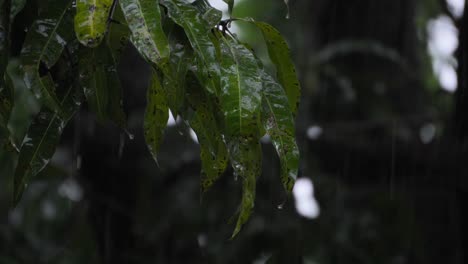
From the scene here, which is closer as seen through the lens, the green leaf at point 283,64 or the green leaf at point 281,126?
the green leaf at point 281,126

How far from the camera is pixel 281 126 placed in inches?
51.8

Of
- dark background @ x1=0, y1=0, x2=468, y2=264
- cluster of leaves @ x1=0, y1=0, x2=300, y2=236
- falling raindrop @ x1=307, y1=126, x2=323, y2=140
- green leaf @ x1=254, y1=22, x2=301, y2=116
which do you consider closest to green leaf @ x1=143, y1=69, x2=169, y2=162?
cluster of leaves @ x1=0, y1=0, x2=300, y2=236

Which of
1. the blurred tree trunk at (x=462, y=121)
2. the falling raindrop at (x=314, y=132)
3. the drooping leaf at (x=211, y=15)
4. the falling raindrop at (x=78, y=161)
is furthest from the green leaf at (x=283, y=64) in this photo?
the falling raindrop at (x=314, y=132)

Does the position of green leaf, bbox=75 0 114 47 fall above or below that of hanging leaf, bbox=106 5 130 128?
above

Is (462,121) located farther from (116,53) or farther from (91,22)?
(91,22)

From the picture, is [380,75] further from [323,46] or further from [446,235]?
[446,235]

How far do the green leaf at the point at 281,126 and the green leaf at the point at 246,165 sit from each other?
43 mm

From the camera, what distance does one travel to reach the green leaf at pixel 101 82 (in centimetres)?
132

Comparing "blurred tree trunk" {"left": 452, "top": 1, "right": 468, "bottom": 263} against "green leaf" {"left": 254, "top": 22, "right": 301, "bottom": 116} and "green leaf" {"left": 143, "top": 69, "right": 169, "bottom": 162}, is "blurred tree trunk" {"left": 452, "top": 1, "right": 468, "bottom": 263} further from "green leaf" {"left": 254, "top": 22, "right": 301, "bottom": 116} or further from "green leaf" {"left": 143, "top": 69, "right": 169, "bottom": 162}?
"green leaf" {"left": 143, "top": 69, "right": 169, "bottom": 162}

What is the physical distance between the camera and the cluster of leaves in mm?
1226

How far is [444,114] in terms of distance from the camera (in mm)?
3830

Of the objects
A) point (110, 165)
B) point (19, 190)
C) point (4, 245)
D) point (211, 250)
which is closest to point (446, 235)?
point (211, 250)

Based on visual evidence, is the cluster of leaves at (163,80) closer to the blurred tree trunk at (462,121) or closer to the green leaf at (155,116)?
the green leaf at (155,116)

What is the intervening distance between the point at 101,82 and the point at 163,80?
139mm
